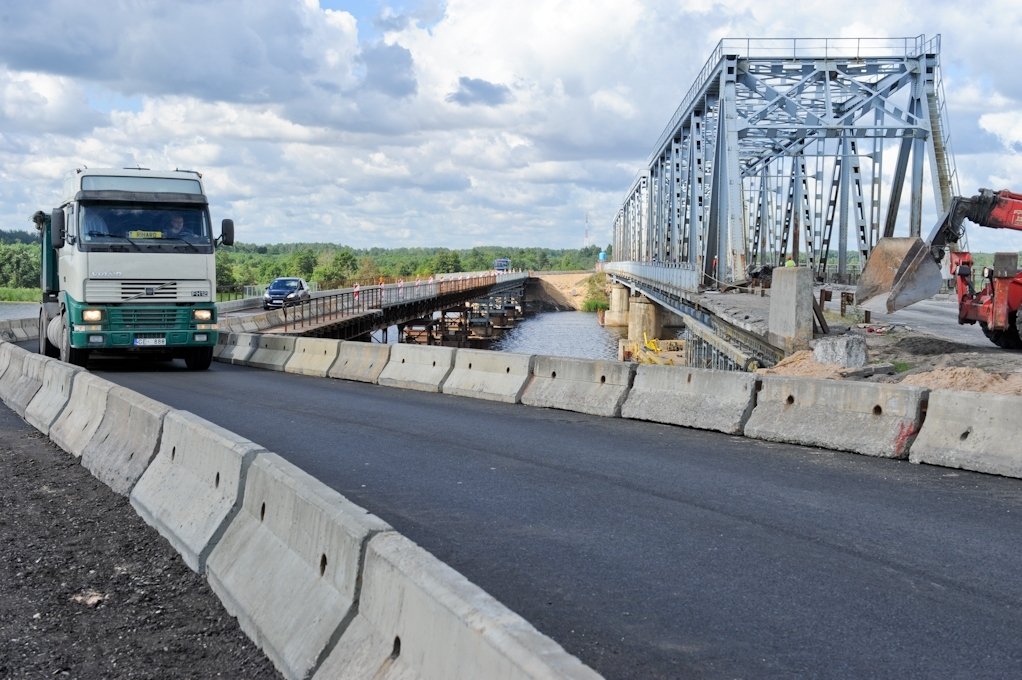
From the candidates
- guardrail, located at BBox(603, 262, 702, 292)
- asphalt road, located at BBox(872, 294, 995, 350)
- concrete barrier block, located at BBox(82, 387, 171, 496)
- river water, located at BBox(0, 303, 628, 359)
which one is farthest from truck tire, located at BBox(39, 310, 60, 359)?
river water, located at BBox(0, 303, 628, 359)

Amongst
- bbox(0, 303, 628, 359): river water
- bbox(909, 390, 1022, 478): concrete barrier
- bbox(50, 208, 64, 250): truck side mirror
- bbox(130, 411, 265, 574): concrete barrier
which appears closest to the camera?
bbox(130, 411, 265, 574): concrete barrier

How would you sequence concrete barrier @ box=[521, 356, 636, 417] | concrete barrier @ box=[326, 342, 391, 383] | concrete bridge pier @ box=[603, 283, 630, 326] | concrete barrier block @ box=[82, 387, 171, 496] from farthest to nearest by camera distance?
concrete bridge pier @ box=[603, 283, 630, 326]
concrete barrier @ box=[326, 342, 391, 383]
concrete barrier @ box=[521, 356, 636, 417]
concrete barrier block @ box=[82, 387, 171, 496]

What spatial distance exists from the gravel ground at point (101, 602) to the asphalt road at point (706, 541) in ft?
4.64

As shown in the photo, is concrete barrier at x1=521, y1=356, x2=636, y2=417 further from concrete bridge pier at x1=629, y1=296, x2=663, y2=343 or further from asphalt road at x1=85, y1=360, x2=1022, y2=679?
concrete bridge pier at x1=629, y1=296, x2=663, y2=343

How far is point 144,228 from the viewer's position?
1833 centimetres

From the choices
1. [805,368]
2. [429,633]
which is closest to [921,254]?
[805,368]

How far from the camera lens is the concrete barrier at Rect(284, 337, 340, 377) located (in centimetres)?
2061

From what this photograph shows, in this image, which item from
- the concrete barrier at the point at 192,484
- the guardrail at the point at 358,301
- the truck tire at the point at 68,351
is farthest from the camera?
the guardrail at the point at 358,301

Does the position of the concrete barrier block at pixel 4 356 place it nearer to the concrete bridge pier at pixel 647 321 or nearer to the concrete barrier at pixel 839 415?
the concrete barrier at pixel 839 415

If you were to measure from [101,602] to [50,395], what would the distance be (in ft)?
23.7

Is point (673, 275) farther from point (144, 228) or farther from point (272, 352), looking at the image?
point (144, 228)

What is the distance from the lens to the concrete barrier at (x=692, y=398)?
10969 mm

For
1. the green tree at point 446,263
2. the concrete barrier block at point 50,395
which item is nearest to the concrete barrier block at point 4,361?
the concrete barrier block at point 50,395

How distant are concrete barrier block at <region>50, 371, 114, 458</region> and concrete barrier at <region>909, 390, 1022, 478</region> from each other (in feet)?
23.8
